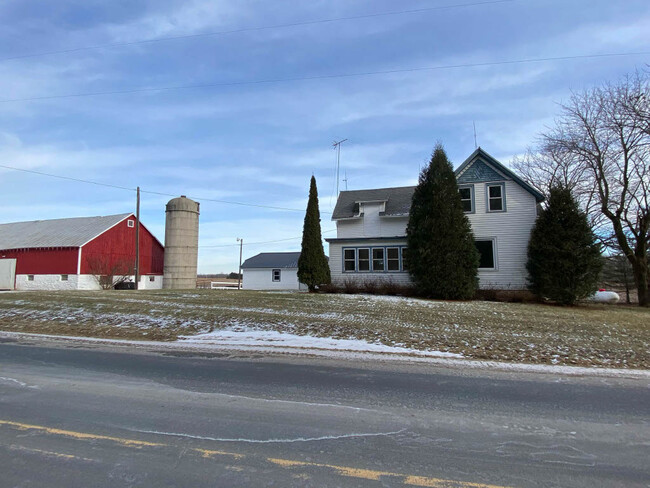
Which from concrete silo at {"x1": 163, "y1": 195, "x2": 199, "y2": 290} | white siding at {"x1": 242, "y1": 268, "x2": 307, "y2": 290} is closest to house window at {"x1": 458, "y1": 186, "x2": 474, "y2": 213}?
concrete silo at {"x1": 163, "y1": 195, "x2": 199, "y2": 290}

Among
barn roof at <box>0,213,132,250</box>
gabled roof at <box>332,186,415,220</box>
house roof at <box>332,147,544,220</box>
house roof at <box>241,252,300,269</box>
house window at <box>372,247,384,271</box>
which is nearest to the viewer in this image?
house roof at <box>332,147,544,220</box>

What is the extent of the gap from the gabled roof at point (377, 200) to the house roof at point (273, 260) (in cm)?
1913

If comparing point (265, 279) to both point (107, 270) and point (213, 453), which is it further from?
point (213, 453)

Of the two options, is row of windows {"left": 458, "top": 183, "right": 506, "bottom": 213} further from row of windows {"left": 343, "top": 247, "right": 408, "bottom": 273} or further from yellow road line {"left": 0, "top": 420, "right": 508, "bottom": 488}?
yellow road line {"left": 0, "top": 420, "right": 508, "bottom": 488}

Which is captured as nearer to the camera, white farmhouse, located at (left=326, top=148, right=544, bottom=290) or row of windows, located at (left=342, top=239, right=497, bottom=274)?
white farmhouse, located at (left=326, top=148, right=544, bottom=290)

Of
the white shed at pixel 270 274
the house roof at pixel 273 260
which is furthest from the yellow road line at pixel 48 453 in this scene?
the house roof at pixel 273 260

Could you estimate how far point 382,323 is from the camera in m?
12.0

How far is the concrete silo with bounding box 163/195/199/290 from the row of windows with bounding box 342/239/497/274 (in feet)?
58.1

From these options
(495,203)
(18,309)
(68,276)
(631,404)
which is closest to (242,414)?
(631,404)

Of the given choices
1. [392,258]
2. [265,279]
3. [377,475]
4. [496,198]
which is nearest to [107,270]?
[265,279]

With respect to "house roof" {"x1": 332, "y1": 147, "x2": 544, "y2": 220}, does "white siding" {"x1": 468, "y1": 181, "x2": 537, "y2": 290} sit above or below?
below

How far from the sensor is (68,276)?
104 feet

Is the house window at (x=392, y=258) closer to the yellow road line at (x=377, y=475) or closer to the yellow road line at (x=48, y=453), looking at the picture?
the yellow road line at (x=377, y=475)

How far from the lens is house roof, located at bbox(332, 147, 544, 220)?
68.4 feet
